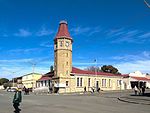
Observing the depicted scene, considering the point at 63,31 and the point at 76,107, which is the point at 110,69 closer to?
the point at 63,31

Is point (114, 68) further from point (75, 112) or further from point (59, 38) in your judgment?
point (75, 112)

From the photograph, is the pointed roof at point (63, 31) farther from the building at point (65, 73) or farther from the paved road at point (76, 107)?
the paved road at point (76, 107)

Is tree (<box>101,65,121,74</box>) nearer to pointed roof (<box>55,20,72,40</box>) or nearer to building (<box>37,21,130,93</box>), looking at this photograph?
building (<box>37,21,130,93</box>)

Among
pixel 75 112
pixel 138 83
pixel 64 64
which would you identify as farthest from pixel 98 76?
→ pixel 75 112

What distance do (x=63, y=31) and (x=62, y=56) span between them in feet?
22.4

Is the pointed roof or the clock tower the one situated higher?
the pointed roof

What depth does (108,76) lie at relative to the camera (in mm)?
81438

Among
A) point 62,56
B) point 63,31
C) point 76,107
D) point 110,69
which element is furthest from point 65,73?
point 110,69

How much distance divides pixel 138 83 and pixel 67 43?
29663mm

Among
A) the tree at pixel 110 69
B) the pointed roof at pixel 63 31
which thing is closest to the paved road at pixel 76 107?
the pointed roof at pixel 63 31

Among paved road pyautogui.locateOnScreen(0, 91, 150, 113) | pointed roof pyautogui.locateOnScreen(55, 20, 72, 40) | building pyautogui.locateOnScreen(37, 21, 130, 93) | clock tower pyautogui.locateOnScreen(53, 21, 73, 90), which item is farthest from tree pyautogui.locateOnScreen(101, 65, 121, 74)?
paved road pyautogui.locateOnScreen(0, 91, 150, 113)

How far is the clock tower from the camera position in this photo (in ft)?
233

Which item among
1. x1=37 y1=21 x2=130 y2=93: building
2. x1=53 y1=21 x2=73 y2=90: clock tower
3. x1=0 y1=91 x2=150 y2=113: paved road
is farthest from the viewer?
x1=53 y1=21 x2=73 y2=90: clock tower

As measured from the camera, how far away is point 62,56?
71.9m
